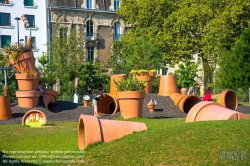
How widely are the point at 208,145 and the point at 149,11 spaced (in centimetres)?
4270

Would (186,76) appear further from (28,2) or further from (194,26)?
(28,2)

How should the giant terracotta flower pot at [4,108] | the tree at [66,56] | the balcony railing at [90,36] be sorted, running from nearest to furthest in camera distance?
the giant terracotta flower pot at [4,108] → the tree at [66,56] → the balcony railing at [90,36]

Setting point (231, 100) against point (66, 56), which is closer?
point (231, 100)

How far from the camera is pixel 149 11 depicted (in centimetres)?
5347

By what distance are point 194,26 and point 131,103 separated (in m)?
29.3

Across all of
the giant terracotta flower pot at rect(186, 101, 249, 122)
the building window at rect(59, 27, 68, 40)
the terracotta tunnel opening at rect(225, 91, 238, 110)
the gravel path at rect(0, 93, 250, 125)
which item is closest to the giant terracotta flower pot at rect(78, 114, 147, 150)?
the giant terracotta flower pot at rect(186, 101, 249, 122)

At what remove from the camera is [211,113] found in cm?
1631

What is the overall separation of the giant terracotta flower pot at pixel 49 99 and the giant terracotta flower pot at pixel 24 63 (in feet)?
4.13

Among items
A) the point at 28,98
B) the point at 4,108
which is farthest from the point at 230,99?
the point at 4,108

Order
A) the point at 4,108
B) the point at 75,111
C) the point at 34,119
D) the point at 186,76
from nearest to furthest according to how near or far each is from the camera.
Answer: the point at 34,119 → the point at 4,108 → the point at 75,111 → the point at 186,76

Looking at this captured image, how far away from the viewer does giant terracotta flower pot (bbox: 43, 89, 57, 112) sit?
26906 millimetres

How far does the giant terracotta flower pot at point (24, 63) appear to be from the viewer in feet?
86.4

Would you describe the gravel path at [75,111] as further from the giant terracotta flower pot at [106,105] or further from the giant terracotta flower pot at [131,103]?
the giant terracotta flower pot at [131,103]

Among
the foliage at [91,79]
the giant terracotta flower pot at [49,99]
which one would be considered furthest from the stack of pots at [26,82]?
the foliage at [91,79]
